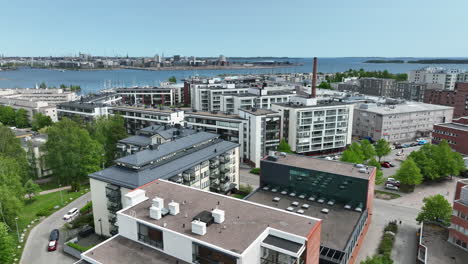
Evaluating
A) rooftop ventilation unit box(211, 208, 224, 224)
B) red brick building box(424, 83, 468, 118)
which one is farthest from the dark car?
red brick building box(424, 83, 468, 118)

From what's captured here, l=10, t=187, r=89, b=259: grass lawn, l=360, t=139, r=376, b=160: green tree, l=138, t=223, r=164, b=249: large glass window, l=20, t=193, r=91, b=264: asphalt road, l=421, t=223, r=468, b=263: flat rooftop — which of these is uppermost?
l=138, t=223, r=164, b=249: large glass window

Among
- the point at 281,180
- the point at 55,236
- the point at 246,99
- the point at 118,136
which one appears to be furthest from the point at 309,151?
the point at 55,236

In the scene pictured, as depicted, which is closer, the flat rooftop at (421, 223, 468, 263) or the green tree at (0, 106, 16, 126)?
the flat rooftop at (421, 223, 468, 263)

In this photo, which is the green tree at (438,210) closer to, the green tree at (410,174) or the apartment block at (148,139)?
the green tree at (410,174)

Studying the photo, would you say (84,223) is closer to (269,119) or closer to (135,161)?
(135,161)

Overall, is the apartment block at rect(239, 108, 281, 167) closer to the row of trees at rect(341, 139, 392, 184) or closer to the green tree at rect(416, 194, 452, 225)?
the row of trees at rect(341, 139, 392, 184)

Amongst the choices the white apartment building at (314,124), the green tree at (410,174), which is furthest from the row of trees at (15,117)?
the green tree at (410,174)
